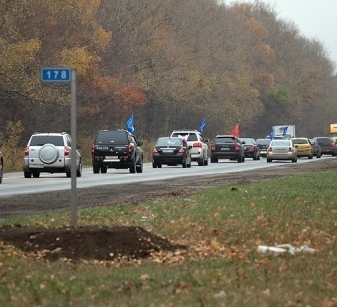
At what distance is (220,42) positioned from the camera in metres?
123

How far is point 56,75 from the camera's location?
47.8ft

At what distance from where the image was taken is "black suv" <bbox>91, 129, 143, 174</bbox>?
1843 inches

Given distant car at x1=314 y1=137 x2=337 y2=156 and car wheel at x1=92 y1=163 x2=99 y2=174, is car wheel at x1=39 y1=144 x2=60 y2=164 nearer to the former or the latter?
→ car wheel at x1=92 y1=163 x2=99 y2=174

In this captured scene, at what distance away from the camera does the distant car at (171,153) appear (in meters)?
55.6

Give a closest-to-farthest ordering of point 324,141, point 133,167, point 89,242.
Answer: point 89,242
point 133,167
point 324,141

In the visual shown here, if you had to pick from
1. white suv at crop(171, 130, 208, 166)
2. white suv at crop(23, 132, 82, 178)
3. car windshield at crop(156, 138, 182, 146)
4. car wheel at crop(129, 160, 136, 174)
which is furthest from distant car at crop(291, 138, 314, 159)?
white suv at crop(23, 132, 82, 178)

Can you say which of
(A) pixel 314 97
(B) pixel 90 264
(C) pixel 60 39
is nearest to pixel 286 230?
(B) pixel 90 264

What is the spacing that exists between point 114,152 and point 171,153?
8903 mm

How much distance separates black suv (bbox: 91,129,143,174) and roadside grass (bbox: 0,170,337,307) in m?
27.6

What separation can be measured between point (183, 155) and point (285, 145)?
15.4 meters

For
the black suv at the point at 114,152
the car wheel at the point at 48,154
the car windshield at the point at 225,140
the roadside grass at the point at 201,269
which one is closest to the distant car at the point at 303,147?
the car windshield at the point at 225,140

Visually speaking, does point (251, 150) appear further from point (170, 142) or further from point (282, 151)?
point (170, 142)

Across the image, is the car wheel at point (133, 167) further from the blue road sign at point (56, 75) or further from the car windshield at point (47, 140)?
the blue road sign at point (56, 75)

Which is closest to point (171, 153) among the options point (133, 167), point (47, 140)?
point (133, 167)
